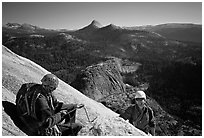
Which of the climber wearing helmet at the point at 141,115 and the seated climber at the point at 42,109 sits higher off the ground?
the seated climber at the point at 42,109

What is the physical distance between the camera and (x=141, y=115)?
6.36 m

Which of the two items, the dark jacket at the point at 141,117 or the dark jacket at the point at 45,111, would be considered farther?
the dark jacket at the point at 141,117

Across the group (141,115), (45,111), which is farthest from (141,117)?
(45,111)

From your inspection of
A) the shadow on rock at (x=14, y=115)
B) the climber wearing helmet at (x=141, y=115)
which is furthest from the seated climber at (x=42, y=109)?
the climber wearing helmet at (x=141, y=115)

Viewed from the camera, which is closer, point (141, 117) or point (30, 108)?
point (30, 108)

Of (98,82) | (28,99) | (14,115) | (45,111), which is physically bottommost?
(98,82)

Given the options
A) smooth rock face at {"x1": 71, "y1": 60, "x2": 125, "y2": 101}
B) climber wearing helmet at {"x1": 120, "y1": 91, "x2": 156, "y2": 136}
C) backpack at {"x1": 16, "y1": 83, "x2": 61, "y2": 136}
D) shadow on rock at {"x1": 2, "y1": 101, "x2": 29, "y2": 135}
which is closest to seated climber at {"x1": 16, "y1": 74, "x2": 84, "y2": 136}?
backpack at {"x1": 16, "y1": 83, "x2": 61, "y2": 136}

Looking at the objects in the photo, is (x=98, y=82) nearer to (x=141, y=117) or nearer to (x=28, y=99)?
(x=141, y=117)

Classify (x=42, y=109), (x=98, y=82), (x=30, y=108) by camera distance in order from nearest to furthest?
(x=42, y=109), (x=30, y=108), (x=98, y=82)

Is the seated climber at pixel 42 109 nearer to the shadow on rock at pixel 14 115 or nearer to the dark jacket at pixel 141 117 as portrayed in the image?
the shadow on rock at pixel 14 115

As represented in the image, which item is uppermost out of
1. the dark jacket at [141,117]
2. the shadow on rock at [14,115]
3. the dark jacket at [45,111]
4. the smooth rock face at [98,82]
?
the dark jacket at [45,111]

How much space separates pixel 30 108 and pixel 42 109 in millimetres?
279

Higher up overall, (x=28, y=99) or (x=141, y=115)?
(x=28, y=99)

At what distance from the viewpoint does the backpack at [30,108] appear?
4336 mm
